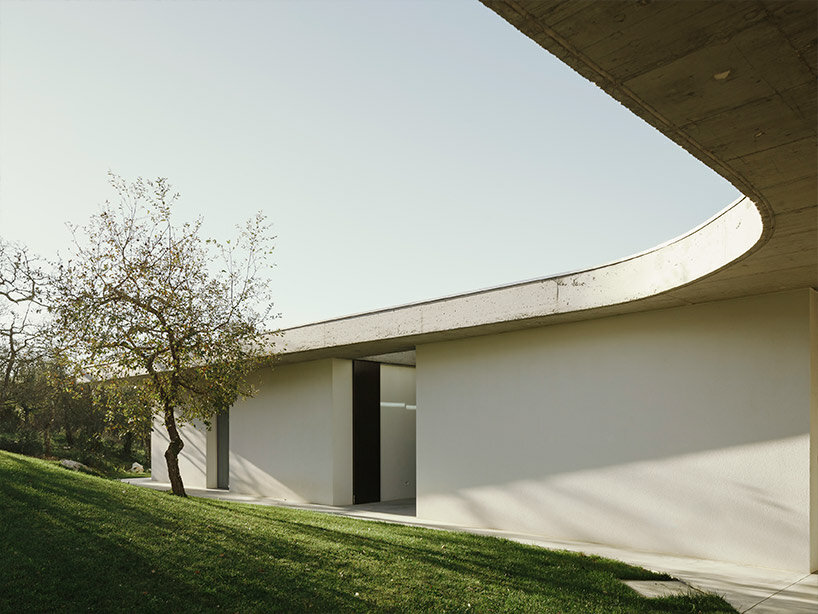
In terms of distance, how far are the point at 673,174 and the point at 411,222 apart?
5557mm

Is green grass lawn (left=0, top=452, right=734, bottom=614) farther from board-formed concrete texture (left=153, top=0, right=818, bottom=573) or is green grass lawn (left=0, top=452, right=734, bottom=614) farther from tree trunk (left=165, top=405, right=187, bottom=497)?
tree trunk (left=165, top=405, right=187, bottom=497)

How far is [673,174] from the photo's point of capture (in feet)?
45.9

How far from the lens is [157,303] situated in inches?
407

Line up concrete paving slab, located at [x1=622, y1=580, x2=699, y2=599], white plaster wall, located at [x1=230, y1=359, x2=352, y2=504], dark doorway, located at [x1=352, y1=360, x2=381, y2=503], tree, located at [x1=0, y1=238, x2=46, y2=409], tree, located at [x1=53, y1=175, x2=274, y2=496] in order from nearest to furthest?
1. concrete paving slab, located at [x1=622, y1=580, x2=699, y2=599]
2. tree, located at [x1=53, y1=175, x2=274, y2=496]
3. white plaster wall, located at [x1=230, y1=359, x2=352, y2=504]
4. dark doorway, located at [x1=352, y1=360, x2=381, y2=503]
5. tree, located at [x1=0, y1=238, x2=46, y2=409]

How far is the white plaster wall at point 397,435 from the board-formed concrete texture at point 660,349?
1.34 m

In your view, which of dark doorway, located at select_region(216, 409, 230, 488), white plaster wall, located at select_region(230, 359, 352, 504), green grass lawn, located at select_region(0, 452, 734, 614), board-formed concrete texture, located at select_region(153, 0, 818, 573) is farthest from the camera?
dark doorway, located at select_region(216, 409, 230, 488)

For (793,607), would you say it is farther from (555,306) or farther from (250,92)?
(250,92)

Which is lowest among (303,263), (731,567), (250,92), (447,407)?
(731,567)

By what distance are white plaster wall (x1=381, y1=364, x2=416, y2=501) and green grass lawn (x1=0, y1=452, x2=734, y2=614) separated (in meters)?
6.45

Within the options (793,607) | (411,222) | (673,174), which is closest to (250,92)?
(411,222)

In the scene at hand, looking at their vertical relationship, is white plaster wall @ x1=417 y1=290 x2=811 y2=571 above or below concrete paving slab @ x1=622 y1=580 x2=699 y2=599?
above

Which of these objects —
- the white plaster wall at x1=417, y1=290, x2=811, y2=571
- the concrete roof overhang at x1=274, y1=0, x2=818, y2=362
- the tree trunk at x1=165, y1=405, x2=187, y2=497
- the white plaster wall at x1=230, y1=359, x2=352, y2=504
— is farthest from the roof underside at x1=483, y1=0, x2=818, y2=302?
the white plaster wall at x1=230, y1=359, x2=352, y2=504

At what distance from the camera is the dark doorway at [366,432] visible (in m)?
14.2

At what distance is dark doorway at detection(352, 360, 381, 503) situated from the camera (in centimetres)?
1421
